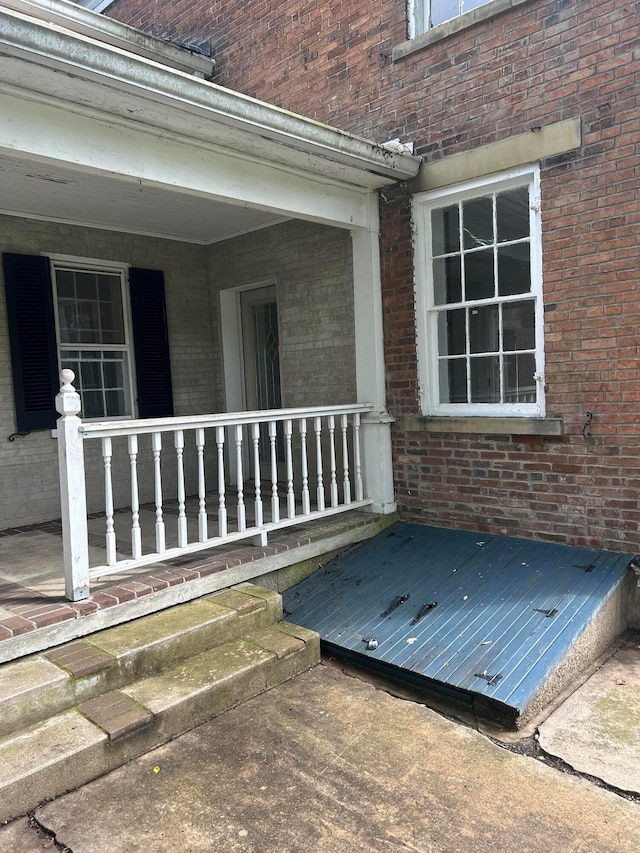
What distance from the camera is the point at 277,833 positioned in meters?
2.38

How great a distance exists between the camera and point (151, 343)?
6.34 meters

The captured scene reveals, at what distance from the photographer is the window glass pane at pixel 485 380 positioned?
15.9 ft

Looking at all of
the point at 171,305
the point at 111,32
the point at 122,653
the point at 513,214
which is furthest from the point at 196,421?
the point at 111,32

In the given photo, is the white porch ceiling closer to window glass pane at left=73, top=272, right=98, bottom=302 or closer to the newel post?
window glass pane at left=73, top=272, right=98, bottom=302

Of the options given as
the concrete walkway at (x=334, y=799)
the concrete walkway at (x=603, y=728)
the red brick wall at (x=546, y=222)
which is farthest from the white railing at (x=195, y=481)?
the concrete walkway at (x=603, y=728)

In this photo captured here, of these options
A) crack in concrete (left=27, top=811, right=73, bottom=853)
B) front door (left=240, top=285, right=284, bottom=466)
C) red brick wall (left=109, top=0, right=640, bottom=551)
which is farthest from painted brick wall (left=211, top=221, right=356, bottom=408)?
crack in concrete (left=27, top=811, right=73, bottom=853)

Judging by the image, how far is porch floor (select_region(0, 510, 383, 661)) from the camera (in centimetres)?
323

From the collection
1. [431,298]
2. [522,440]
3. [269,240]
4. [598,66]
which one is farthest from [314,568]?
[598,66]

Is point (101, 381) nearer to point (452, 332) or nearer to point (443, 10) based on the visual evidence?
point (452, 332)

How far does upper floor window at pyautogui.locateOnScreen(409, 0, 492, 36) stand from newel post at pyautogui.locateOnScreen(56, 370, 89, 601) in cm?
410

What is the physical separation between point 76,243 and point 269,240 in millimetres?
1813

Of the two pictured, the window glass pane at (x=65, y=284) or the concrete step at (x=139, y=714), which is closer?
the concrete step at (x=139, y=714)

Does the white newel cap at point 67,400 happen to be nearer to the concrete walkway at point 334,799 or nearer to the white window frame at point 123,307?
the concrete walkway at point 334,799

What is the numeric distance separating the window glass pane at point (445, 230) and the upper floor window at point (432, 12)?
1492mm
